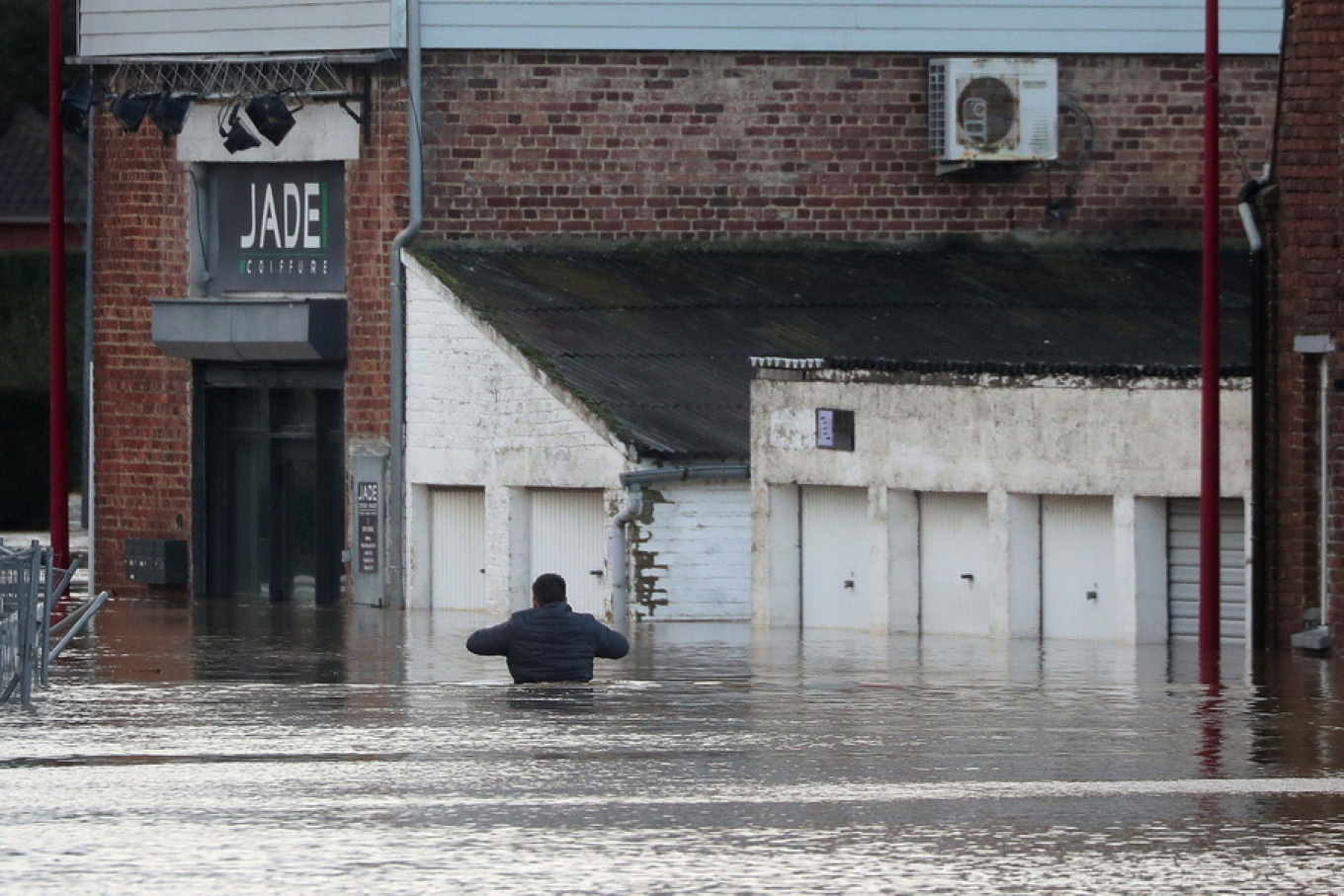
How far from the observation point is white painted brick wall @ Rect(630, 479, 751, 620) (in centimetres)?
2892

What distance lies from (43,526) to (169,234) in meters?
16.7

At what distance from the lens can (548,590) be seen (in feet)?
57.4

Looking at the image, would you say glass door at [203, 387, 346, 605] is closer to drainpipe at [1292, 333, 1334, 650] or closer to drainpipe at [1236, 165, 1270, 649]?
drainpipe at [1236, 165, 1270, 649]

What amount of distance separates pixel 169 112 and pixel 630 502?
814 cm

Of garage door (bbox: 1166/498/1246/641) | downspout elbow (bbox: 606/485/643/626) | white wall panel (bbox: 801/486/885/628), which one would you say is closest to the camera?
garage door (bbox: 1166/498/1246/641)

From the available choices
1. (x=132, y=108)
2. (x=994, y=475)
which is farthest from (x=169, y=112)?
(x=994, y=475)

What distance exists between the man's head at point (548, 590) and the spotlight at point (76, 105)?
17.8m

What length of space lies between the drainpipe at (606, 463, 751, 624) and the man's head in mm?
10893

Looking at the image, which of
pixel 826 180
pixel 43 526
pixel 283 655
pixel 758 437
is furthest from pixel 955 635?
pixel 43 526

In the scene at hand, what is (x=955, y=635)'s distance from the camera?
25.8 m

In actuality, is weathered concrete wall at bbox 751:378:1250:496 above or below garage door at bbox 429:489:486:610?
above

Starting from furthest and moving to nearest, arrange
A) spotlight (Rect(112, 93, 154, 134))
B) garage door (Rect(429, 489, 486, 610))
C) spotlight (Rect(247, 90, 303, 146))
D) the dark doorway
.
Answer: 1. the dark doorway
2. spotlight (Rect(112, 93, 154, 134))
3. spotlight (Rect(247, 90, 303, 146))
4. garage door (Rect(429, 489, 486, 610))

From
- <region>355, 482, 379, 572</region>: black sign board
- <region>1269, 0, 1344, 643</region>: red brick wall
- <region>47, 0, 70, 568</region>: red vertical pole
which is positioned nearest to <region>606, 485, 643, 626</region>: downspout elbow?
<region>355, 482, 379, 572</region>: black sign board

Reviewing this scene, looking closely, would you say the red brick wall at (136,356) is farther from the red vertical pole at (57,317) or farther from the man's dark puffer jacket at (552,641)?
the man's dark puffer jacket at (552,641)
